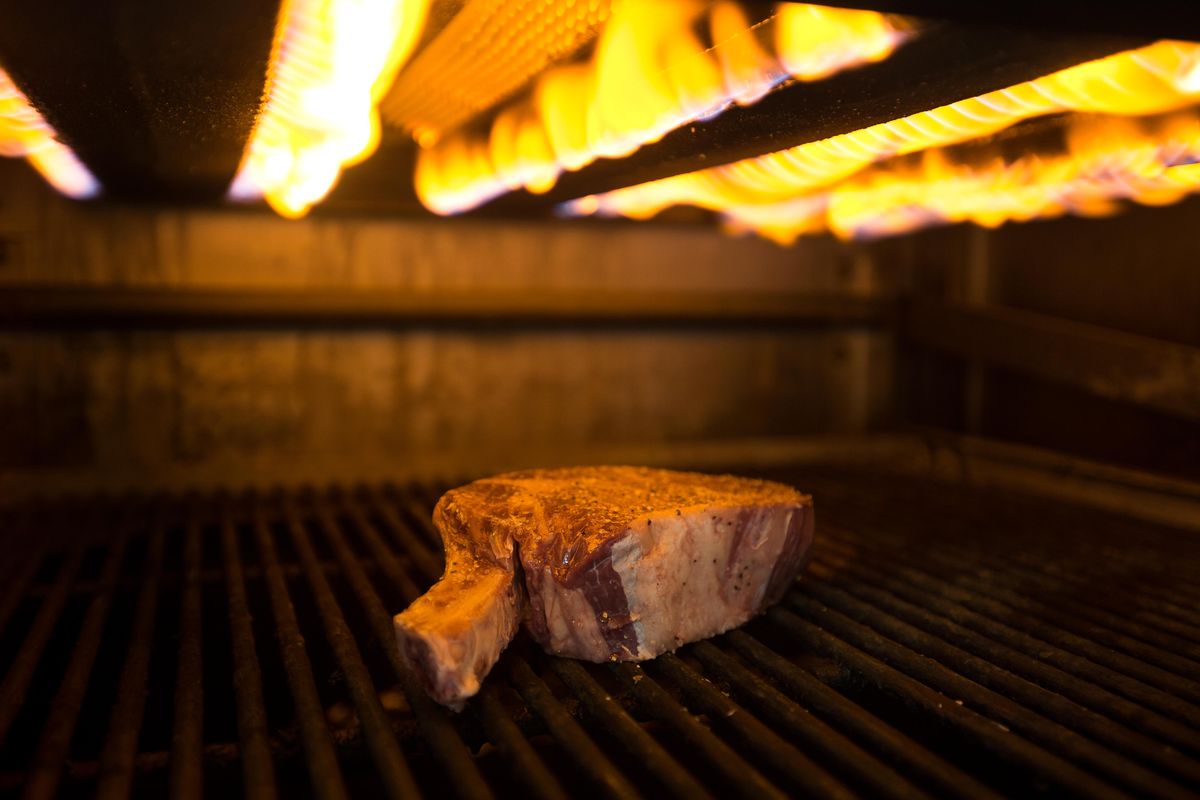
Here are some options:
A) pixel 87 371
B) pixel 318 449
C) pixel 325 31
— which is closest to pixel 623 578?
pixel 325 31

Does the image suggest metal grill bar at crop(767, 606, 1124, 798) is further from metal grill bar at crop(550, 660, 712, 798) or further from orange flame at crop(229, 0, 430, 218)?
orange flame at crop(229, 0, 430, 218)

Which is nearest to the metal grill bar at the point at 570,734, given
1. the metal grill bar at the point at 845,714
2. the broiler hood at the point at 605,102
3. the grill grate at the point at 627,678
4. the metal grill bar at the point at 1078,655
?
the grill grate at the point at 627,678

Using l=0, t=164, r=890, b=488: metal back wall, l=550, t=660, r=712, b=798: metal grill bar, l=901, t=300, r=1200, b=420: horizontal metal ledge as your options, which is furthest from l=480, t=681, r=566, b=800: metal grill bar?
l=901, t=300, r=1200, b=420: horizontal metal ledge

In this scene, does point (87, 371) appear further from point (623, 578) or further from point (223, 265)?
point (623, 578)

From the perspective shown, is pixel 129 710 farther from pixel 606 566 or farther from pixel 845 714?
pixel 845 714

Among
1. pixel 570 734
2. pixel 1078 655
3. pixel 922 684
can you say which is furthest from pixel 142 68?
pixel 1078 655

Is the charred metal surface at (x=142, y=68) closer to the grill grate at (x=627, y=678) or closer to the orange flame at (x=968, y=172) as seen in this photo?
the grill grate at (x=627, y=678)
